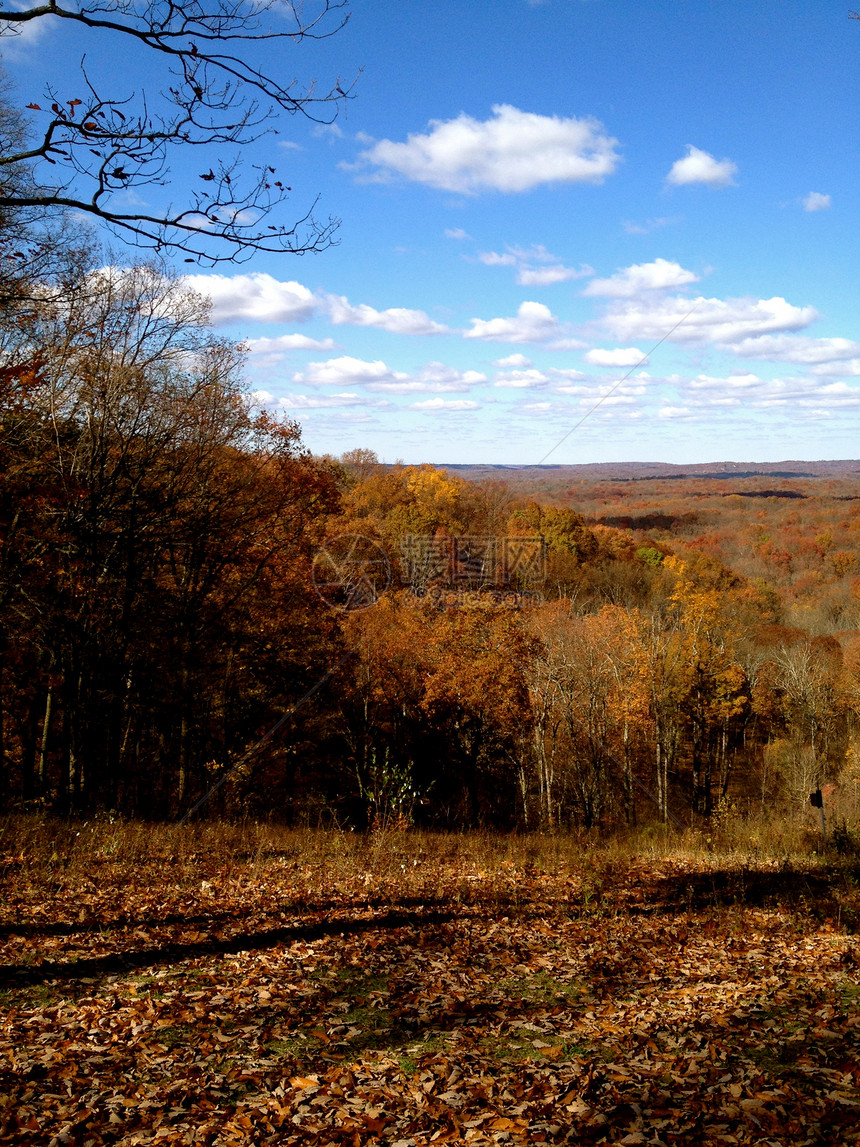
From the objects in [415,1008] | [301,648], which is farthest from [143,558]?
[415,1008]

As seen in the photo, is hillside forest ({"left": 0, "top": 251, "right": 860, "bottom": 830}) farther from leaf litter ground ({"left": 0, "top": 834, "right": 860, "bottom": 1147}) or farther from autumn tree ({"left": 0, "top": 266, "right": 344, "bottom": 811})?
leaf litter ground ({"left": 0, "top": 834, "right": 860, "bottom": 1147})

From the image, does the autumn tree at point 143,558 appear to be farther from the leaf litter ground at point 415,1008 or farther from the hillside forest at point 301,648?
the leaf litter ground at point 415,1008

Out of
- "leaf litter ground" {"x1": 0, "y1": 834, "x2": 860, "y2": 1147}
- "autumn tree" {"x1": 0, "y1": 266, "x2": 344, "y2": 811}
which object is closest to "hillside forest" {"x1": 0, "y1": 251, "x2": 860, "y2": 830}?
"autumn tree" {"x1": 0, "y1": 266, "x2": 344, "y2": 811}

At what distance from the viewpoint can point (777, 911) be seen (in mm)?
8352

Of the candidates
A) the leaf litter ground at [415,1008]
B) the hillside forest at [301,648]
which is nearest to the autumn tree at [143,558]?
the hillside forest at [301,648]

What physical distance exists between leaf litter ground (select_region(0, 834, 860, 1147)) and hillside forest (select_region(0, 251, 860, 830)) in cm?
390

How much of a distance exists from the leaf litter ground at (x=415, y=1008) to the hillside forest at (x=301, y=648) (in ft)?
12.8

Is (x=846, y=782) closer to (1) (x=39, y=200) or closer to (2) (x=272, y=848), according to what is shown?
(2) (x=272, y=848)

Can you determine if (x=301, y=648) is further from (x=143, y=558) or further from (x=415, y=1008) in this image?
(x=415, y=1008)

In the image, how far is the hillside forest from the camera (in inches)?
527

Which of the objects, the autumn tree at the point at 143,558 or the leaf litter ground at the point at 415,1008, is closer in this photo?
the leaf litter ground at the point at 415,1008

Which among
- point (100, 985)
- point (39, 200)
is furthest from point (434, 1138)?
point (39, 200)

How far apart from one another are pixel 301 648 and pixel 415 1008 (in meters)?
16.7

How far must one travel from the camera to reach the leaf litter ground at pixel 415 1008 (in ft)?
13.5
